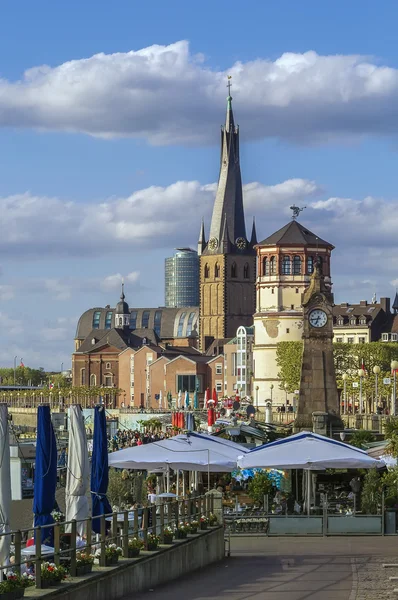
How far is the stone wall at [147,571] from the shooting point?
69.7ft

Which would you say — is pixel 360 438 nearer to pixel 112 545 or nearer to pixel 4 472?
pixel 112 545

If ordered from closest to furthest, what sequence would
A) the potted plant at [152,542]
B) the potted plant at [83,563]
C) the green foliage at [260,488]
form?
the potted plant at [83,563]
the potted plant at [152,542]
the green foliage at [260,488]

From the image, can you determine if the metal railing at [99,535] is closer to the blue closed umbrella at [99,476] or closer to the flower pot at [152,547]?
the flower pot at [152,547]

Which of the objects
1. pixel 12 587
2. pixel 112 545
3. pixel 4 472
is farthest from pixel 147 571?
pixel 12 587

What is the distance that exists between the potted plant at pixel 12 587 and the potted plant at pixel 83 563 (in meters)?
2.22

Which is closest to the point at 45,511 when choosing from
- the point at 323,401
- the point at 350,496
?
the point at 350,496

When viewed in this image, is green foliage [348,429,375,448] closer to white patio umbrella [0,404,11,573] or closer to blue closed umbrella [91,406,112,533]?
blue closed umbrella [91,406,112,533]

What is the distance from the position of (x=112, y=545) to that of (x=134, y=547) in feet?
3.02

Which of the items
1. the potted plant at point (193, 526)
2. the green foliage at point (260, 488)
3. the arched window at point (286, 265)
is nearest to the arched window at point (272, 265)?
the arched window at point (286, 265)

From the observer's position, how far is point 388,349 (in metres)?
132

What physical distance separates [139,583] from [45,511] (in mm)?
3762

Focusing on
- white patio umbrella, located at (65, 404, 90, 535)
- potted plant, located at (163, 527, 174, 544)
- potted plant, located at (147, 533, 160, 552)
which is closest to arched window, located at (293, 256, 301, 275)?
white patio umbrella, located at (65, 404, 90, 535)

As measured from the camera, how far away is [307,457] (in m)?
34.6

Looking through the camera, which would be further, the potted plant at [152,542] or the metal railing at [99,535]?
the potted plant at [152,542]
